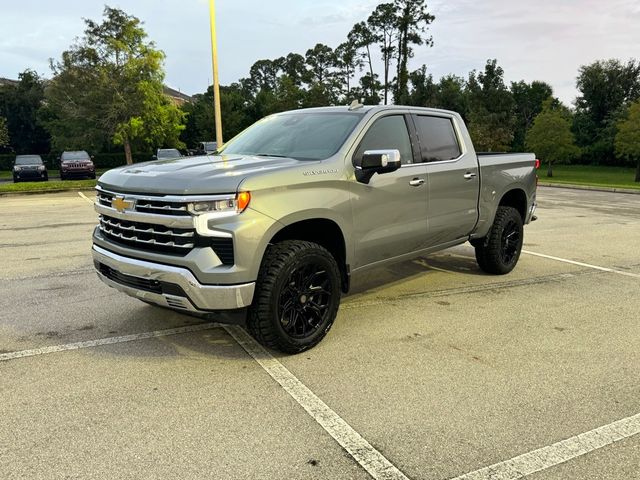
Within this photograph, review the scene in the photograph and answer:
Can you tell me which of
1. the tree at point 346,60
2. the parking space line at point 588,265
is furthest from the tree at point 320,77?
the parking space line at point 588,265

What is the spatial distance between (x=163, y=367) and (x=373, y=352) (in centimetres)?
159

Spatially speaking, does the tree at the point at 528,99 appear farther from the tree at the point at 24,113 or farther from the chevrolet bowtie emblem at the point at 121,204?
the chevrolet bowtie emblem at the point at 121,204

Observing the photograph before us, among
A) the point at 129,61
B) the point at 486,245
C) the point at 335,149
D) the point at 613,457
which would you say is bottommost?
the point at 613,457

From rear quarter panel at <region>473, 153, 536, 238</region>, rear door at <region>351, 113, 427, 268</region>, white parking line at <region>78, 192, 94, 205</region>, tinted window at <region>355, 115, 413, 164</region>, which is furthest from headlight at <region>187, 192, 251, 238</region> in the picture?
white parking line at <region>78, 192, 94, 205</region>

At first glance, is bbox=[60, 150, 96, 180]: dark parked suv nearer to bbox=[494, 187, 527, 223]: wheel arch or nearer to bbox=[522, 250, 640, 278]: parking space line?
bbox=[522, 250, 640, 278]: parking space line

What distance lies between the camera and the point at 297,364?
12.9 feet

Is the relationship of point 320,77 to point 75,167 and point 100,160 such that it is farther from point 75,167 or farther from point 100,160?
point 75,167

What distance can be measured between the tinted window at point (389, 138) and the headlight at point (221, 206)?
131cm

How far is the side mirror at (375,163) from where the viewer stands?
4.19 m

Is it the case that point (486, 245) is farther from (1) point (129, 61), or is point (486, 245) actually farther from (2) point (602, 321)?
(1) point (129, 61)

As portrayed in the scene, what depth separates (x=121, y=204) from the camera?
393 cm

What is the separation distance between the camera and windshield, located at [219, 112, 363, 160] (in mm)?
4562

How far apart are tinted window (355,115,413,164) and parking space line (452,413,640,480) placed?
8.54 feet

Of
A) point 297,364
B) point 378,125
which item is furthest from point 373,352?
point 378,125
